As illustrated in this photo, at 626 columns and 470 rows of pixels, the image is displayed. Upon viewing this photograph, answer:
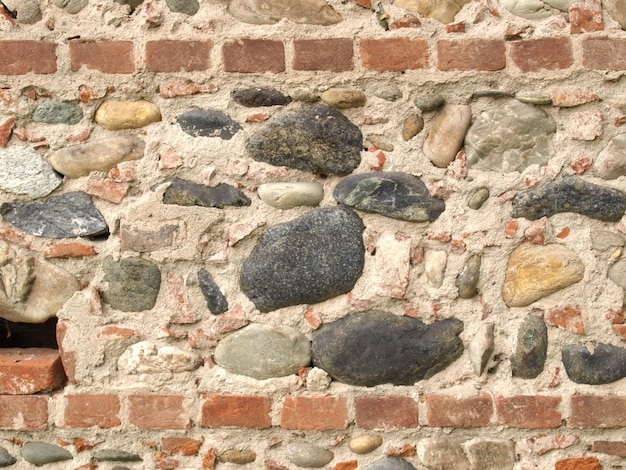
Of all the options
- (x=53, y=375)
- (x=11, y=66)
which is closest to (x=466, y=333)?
(x=53, y=375)

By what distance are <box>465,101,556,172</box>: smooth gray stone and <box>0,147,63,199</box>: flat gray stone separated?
0.87 meters

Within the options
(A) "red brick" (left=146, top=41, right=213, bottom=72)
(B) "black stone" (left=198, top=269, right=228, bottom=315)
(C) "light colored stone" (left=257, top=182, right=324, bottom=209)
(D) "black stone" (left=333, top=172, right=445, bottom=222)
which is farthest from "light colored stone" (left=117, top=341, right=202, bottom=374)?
(A) "red brick" (left=146, top=41, right=213, bottom=72)

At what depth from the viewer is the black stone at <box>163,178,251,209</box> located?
1399mm

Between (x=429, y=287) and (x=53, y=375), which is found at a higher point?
(x=429, y=287)

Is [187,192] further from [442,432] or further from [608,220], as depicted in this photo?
[608,220]

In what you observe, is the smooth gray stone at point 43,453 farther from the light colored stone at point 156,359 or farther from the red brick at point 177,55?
the red brick at point 177,55

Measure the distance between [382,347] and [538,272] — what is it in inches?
13.7

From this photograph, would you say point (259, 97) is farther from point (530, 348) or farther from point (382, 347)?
point (530, 348)

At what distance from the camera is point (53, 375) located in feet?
4.57

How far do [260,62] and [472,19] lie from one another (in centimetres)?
44

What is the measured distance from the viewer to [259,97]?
55.2 inches

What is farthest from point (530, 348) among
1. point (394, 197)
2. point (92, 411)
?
point (92, 411)

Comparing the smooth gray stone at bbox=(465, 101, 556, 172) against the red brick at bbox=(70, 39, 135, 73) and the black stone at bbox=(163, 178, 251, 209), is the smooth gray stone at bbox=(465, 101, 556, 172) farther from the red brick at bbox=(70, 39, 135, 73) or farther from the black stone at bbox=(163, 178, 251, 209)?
the red brick at bbox=(70, 39, 135, 73)

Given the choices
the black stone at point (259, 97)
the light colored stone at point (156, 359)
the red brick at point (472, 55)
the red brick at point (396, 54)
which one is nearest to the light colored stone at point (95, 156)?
the black stone at point (259, 97)
